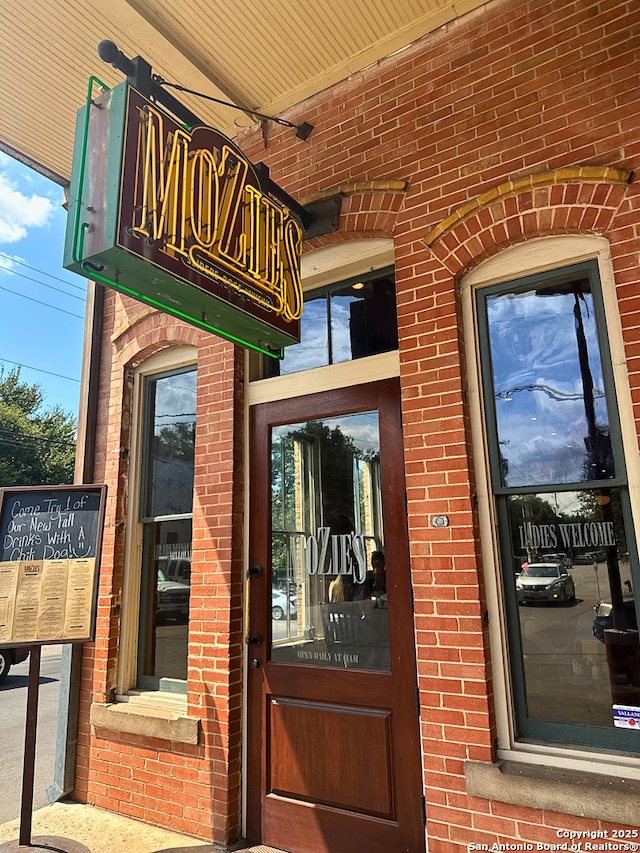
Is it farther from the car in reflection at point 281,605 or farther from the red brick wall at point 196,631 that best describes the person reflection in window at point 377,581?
the red brick wall at point 196,631

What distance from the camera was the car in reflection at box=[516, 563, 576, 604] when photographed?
259 centimetres

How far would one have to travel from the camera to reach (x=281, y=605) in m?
3.48

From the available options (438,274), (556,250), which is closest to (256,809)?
(438,274)

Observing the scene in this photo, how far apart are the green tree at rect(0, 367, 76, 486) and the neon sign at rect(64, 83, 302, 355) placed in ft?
82.2

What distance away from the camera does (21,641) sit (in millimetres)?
3312

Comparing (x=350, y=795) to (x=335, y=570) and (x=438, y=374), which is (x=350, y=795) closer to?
(x=335, y=570)

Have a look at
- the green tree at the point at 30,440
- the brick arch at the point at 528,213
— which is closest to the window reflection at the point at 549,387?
the brick arch at the point at 528,213

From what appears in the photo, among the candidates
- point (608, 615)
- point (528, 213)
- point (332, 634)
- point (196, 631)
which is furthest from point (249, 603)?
point (528, 213)

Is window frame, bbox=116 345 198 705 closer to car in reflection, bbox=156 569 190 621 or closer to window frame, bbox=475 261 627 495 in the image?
car in reflection, bbox=156 569 190 621

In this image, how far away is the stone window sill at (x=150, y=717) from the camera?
3.46 m

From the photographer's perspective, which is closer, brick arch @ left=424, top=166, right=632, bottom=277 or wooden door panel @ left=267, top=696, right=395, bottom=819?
brick arch @ left=424, top=166, right=632, bottom=277

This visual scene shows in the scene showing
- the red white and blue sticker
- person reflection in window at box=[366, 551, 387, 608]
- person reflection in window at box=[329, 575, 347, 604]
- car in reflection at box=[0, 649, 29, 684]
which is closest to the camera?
the red white and blue sticker

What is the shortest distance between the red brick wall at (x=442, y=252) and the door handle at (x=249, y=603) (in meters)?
0.07

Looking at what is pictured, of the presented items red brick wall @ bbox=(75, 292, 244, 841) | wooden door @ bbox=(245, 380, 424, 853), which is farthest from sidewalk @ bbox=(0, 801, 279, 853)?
wooden door @ bbox=(245, 380, 424, 853)
